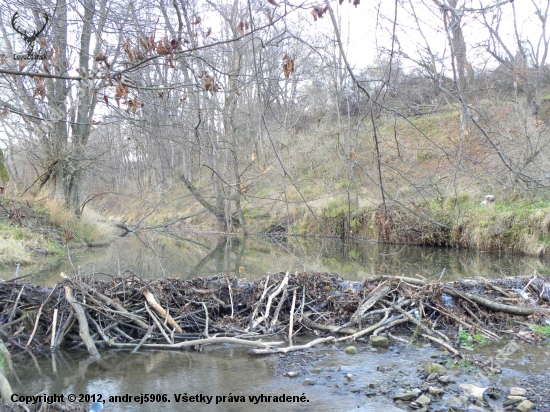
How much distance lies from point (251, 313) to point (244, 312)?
21cm

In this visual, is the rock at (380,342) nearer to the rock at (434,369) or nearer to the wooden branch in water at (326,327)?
the wooden branch in water at (326,327)

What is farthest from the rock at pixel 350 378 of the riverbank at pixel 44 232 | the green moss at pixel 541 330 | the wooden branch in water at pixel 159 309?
the riverbank at pixel 44 232

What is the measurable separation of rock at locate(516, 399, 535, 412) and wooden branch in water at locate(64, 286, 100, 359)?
4.21 m

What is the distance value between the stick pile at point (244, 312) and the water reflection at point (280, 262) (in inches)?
73.7

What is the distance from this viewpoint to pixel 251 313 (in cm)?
632

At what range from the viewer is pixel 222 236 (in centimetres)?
2344

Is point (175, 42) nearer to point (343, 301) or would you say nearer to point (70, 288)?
point (70, 288)

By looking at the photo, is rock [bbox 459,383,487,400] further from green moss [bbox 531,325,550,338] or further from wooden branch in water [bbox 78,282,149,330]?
wooden branch in water [bbox 78,282,149,330]

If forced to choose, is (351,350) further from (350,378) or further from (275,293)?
(275,293)

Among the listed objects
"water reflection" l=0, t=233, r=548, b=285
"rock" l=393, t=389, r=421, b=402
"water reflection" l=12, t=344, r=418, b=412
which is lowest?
"water reflection" l=0, t=233, r=548, b=285

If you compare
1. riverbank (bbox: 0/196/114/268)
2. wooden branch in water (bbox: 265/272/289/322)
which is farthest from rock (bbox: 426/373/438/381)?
riverbank (bbox: 0/196/114/268)

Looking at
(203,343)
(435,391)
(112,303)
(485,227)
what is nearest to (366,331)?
(435,391)

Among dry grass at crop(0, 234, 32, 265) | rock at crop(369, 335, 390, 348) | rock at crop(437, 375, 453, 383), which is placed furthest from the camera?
dry grass at crop(0, 234, 32, 265)

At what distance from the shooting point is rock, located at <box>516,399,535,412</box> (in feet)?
12.3
